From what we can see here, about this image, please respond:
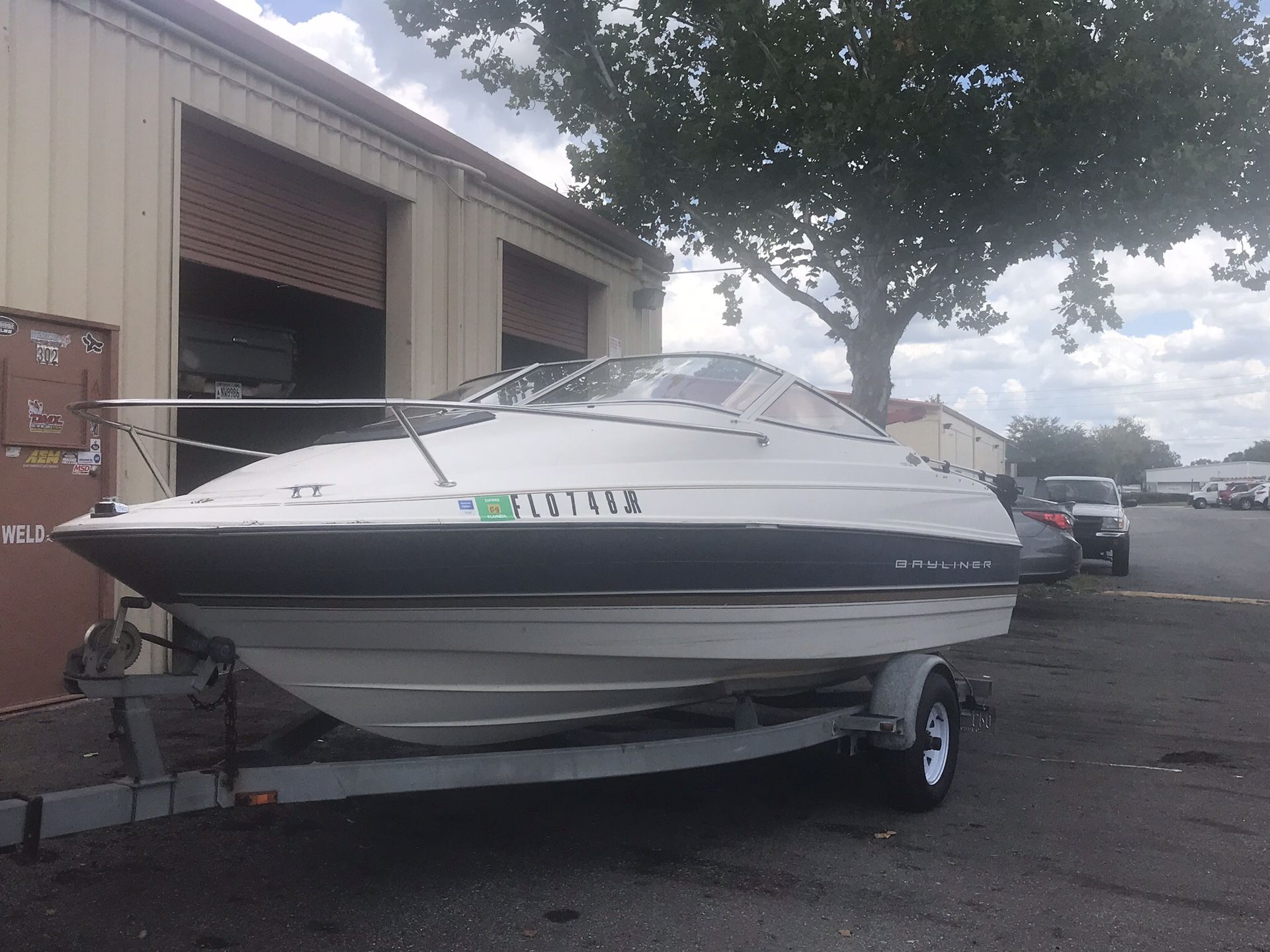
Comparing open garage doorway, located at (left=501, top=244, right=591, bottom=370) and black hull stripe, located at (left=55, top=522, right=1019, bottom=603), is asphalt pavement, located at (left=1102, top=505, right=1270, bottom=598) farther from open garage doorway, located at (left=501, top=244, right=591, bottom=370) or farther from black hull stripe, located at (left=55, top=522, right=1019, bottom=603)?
black hull stripe, located at (left=55, top=522, right=1019, bottom=603)

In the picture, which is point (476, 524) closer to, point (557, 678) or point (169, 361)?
point (557, 678)

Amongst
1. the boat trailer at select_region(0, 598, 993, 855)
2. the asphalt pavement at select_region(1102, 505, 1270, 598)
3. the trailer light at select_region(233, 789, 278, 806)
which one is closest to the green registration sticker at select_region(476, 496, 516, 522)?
the boat trailer at select_region(0, 598, 993, 855)

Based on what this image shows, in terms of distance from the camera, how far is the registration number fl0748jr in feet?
10.3

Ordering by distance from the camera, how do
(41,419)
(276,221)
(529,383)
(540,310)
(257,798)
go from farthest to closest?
(540,310) → (276,221) → (41,419) → (529,383) → (257,798)

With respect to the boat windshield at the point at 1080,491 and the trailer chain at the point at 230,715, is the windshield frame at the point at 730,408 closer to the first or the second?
the trailer chain at the point at 230,715

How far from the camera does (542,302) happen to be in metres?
10.7

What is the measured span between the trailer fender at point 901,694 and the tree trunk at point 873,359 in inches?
356

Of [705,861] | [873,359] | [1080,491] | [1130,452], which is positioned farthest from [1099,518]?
[1130,452]

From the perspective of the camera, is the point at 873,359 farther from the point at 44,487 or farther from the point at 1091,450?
the point at 1091,450

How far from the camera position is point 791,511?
393 cm

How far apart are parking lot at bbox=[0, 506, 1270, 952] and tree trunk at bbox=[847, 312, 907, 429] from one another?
782 centimetres

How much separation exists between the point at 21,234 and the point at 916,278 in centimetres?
1119

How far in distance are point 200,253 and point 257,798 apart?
488 centimetres

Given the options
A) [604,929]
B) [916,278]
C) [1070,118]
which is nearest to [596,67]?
[916,278]
